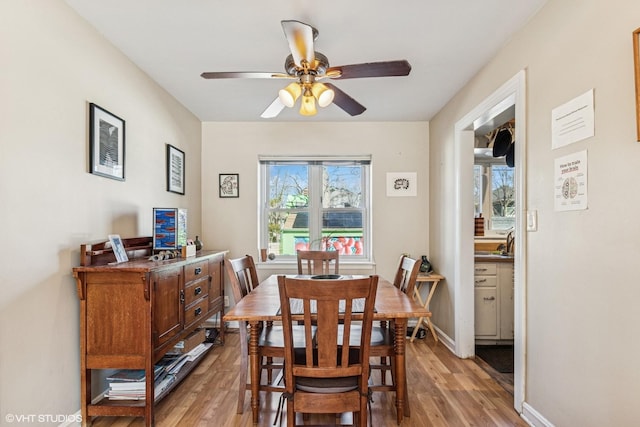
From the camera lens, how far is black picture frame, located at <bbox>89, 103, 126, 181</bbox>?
7.13ft

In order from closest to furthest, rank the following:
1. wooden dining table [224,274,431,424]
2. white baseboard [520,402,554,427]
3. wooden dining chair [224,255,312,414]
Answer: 1. wooden dining table [224,274,431,424]
2. white baseboard [520,402,554,427]
3. wooden dining chair [224,255,312,414]

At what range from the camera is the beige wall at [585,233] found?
144 cm

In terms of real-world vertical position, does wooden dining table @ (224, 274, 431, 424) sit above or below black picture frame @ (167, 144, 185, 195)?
below

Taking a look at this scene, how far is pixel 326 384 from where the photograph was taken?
166 cm

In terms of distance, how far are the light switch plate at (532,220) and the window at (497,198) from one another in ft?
6.89

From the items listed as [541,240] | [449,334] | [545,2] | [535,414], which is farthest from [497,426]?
[545,2]

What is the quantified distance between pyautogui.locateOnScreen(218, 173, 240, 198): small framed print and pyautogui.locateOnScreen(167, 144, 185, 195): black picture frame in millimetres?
610

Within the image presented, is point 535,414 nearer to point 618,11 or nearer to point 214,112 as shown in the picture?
point 618,11

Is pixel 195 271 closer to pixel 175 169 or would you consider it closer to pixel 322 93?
pixel 175 169

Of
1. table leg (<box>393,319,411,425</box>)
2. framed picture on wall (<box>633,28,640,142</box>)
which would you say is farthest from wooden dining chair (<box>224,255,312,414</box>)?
framed picture on wall (<box>633,28,640,142</box>)

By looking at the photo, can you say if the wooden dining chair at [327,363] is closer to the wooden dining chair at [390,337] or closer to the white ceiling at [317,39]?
the wooden dining chair at [390,337]

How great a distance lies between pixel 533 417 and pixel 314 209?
9.56 ft

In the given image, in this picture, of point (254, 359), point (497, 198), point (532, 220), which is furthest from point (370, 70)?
point (497, 198)

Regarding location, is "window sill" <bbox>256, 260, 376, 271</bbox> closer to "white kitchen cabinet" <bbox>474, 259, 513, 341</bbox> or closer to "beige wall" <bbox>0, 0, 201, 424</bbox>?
"white kitchen cabinet" <bbox>474, 259, 513, 341</bbox>
